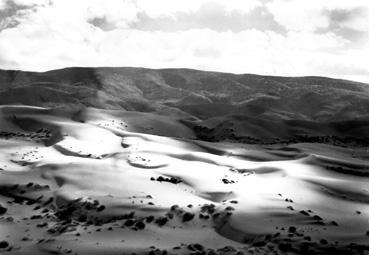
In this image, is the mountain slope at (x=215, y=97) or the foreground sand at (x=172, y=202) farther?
the mountain slope at (x=215, y=97)

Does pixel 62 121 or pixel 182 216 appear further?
pixel 62 121

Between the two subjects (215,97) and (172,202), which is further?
(215,97)

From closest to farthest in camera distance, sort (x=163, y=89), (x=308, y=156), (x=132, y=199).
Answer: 1. (x=132, y=199)
2. (x=308, y=156)
3. (x=163, y=89)

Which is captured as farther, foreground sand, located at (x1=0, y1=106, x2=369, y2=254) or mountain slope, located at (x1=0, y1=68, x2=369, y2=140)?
mountain slope, located at (x1=0, y1=68, x2=369, y2=140)

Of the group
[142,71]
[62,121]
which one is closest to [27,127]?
[62,121]

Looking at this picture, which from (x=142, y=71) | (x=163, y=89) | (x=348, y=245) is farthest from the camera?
(x=142, y=71)

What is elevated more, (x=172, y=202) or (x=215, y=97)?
(x=215, y=97)

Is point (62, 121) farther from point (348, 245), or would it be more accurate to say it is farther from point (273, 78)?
point (273, 78)

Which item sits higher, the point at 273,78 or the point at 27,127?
the point at 273,78
